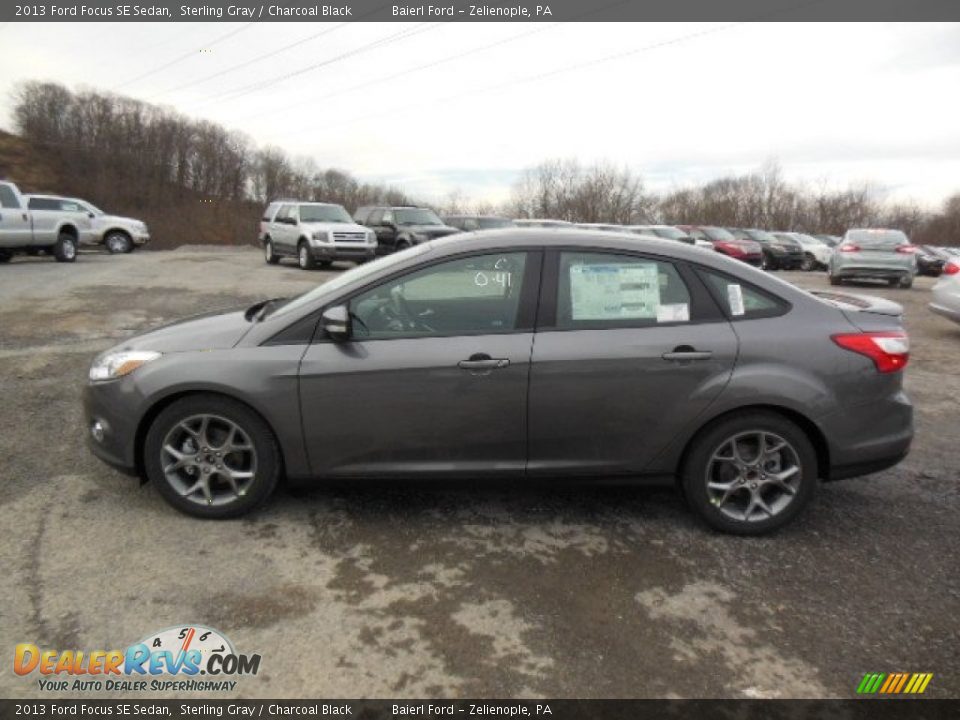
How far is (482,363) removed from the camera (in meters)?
3.30

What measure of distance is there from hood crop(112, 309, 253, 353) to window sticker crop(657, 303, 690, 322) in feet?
7.44

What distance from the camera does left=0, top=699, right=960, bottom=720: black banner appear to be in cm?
222

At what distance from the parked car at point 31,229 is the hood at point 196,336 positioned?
54.1ft

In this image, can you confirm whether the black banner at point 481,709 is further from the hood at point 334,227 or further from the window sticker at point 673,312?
the hood at point 334,227

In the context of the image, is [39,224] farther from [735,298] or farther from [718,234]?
[718,234]


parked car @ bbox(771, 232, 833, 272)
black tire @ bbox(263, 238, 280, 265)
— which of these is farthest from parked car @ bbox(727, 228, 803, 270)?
A: black tire @ bbox(263, 238, 280, 265)

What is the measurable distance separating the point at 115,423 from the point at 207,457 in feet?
1.77

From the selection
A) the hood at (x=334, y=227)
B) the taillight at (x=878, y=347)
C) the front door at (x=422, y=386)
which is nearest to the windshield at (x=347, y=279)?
the front door at (x=422, y=386)

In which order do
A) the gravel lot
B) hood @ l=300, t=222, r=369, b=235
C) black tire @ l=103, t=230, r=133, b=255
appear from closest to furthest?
the gravel lot
hood @ l=300, t=222, r=369, b=235
black tire @ l=103, t=230, r=133, b=255

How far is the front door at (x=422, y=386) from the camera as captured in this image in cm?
331

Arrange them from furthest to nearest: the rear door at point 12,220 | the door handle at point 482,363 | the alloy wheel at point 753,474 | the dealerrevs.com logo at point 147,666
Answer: the rear door at point 12,220 < the alloy wheel at point 753,474 < the door handle at point 482,363 < the dealerrevs.com logo at point 147,666

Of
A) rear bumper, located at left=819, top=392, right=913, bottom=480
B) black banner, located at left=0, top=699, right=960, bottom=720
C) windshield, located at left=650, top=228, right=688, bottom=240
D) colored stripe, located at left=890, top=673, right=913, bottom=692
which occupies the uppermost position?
windshield, located at left=650, top=228, right=688, bottom=240

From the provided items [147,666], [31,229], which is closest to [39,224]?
[31,229]

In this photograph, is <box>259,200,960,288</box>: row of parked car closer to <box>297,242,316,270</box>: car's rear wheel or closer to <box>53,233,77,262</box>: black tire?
<box>297,242,316,270</box>: car's rear wheel
